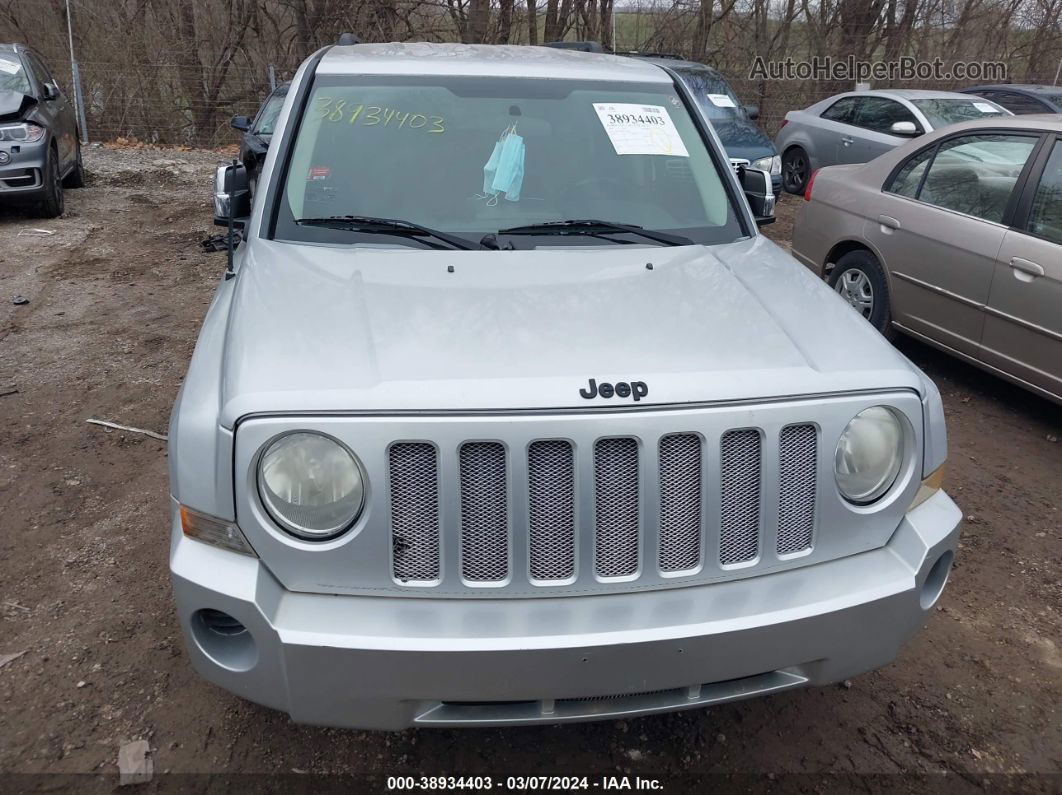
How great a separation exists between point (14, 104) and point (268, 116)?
2524mm

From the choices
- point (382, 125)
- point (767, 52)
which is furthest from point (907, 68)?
point (382, 125)

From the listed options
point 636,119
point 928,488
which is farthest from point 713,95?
point 928,488

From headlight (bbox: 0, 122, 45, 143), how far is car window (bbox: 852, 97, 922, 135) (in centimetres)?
946

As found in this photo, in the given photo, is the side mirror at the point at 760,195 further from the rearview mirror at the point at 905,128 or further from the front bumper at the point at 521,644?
the rearview mirror at the point at 905,128

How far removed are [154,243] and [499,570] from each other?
307 inches

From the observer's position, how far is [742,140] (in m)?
10.3

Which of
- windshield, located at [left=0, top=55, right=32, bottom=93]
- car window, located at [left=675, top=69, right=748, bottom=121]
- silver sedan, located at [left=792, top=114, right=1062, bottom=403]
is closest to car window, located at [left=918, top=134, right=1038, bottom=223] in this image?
silver sedan, located at [left=792, top=114, right=1062, bottom=403]

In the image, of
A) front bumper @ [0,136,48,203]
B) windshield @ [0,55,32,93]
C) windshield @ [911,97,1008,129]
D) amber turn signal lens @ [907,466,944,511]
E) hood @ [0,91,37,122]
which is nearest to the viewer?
amber turn signal lens @ [907,466,944,511]

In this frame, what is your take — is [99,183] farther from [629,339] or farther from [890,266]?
[629,339]

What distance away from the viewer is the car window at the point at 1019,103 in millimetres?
11523

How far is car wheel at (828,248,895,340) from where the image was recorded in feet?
18.6

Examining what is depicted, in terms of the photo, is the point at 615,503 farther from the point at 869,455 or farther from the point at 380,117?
the point at 380,117

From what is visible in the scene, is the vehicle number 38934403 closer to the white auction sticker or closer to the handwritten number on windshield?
the white auction sticker

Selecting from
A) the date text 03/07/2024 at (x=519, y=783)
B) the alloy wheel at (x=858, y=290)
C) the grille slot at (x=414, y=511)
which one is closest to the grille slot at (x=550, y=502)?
the grille slot at (x=414, y=511)
